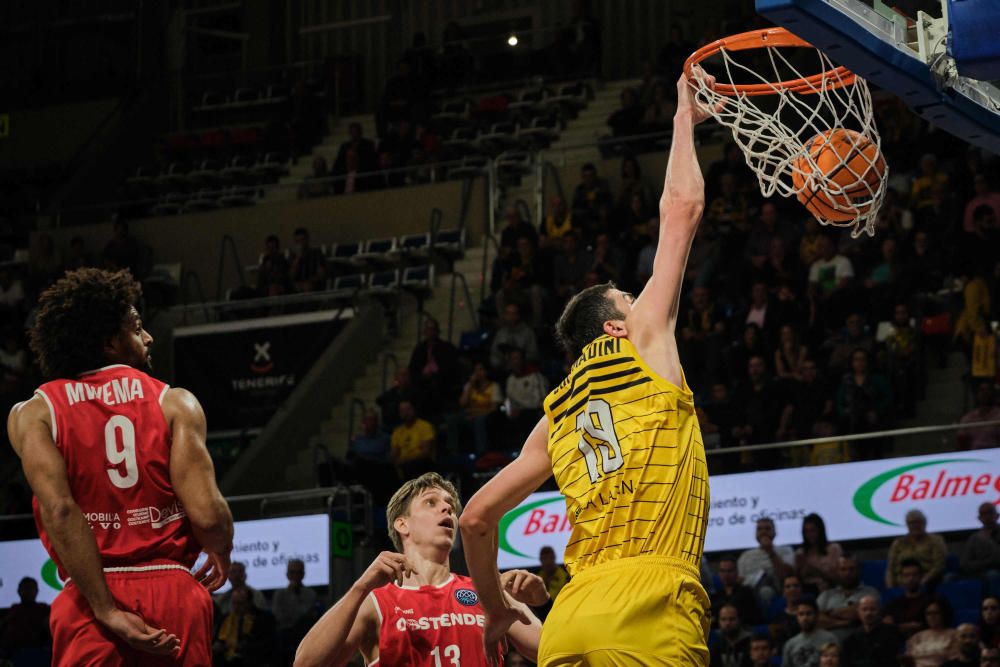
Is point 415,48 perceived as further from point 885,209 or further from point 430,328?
point 885,209

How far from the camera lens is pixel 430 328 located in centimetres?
1592

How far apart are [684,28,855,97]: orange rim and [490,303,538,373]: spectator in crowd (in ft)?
29.8

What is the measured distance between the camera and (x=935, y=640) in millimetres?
9828

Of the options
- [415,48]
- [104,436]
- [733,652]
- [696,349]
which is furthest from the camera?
[415,48]

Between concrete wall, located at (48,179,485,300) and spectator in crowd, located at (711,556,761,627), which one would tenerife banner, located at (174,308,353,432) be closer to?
concrete wall, located at (48,179,485,300)

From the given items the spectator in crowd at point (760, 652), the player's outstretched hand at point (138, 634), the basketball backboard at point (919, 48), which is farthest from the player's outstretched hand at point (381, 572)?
the spectator in crowd at point (760, 652)

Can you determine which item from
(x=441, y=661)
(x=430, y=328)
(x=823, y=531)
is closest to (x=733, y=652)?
(x=823, y=531)

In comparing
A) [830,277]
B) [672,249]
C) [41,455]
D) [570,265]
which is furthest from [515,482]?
[570,265]

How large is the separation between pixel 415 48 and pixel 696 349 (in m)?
10.9

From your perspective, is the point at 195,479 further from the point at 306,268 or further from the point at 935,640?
the point at 306,268

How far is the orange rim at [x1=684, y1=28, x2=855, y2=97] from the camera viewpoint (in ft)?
17.8

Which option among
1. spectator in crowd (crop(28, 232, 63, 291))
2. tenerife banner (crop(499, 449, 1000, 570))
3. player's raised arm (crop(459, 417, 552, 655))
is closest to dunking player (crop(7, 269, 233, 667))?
player's raised arm (crop(459, 417, 552, 655))

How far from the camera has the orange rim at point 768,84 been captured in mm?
5430

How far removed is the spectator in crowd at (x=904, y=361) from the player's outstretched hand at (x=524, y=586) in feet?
27.8
